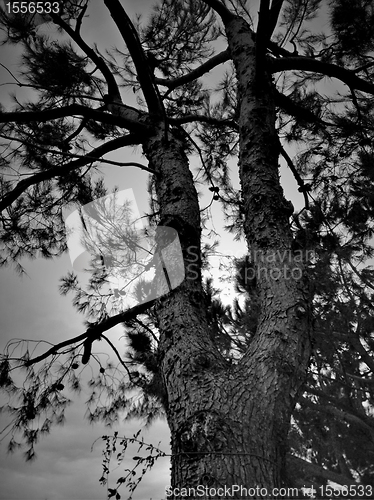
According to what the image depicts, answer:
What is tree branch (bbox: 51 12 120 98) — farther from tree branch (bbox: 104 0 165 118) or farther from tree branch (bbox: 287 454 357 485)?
tree branch (bbox: 287 454 357 485)

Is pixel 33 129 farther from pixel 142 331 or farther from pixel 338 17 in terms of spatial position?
pixel 338 17

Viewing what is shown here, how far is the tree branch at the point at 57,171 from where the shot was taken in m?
1.63

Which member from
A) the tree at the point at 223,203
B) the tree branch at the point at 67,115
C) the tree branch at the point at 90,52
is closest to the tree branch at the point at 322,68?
the tree at the point at 223,203

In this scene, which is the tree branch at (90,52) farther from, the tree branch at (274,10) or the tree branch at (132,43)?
the tree branch at (274,10)

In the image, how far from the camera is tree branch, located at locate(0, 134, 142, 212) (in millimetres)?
1634

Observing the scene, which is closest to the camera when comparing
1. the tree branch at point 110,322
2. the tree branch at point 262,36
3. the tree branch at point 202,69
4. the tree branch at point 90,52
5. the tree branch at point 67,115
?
the tree branch at point 262,36

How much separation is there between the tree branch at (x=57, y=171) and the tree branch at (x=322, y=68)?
88cm

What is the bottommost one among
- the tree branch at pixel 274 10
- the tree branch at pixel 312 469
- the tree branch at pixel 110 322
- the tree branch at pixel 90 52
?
the tree branch at pixel 312 469

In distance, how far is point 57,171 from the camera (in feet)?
5.30

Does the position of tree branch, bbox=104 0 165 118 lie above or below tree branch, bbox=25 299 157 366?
above

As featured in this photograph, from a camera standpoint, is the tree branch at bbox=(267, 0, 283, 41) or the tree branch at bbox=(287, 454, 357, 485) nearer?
the tree branch at bbox=(267, 0, 283, 41)

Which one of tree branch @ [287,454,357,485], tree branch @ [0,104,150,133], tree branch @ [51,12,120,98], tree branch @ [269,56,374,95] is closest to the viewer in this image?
tree branch @ [0,104,150,133]

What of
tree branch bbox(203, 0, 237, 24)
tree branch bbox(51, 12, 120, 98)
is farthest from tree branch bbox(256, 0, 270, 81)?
tree branch bbox(51, 12, 120, 98)

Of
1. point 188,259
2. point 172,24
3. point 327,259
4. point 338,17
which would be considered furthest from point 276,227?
point 327,259
